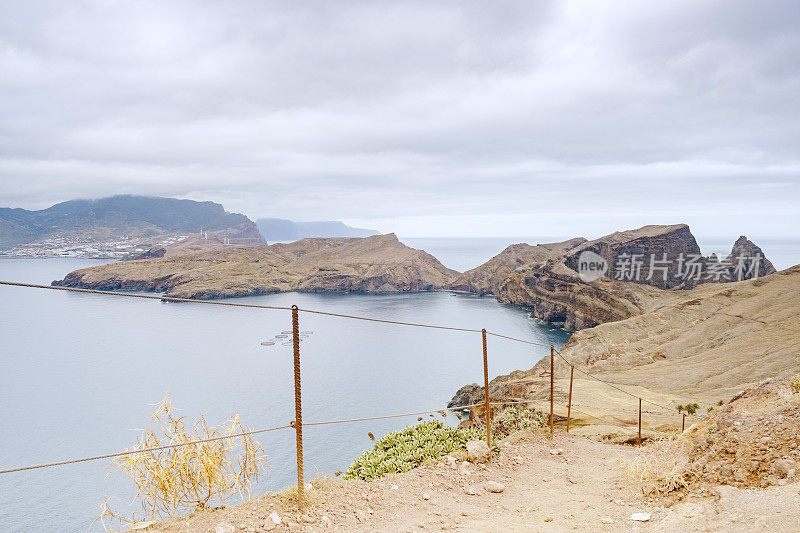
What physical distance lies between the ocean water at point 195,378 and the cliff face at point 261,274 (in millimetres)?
21916

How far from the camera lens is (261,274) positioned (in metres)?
118

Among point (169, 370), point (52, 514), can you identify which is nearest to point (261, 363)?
point (169, 370)

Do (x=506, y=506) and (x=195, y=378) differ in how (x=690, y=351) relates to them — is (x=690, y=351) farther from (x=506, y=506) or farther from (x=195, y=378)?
(x=195, y=378)

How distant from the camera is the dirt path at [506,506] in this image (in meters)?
5.39

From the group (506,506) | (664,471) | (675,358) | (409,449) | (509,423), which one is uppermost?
(664,471)

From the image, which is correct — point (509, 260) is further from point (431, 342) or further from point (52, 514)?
point (52, 514)

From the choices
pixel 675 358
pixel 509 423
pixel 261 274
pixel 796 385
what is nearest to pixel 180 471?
pixel 509 423

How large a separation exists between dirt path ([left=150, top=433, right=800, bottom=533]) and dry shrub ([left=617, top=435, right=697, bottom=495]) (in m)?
0.21

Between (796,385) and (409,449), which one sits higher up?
(796,385)

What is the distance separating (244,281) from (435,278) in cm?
4967

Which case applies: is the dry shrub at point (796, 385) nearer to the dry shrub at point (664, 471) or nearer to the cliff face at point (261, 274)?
the dry shrub at point (664, 471)

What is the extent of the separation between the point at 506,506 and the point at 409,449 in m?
3.00

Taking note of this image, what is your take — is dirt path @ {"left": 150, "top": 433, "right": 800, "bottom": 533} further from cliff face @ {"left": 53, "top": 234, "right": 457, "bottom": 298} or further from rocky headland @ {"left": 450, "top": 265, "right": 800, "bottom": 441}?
cliff face @ {"left": 53, "top": 234, "right": 457, "bottom": 298}

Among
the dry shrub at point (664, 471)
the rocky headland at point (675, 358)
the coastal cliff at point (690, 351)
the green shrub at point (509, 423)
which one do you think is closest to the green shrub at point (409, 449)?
the green shrub at point (509, 423)
